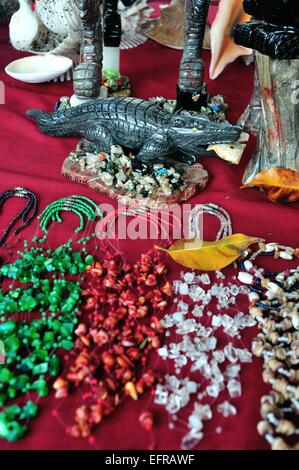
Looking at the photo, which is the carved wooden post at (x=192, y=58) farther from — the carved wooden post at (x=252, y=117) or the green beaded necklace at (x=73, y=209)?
the green beaded necklace at (x=73, y=209)

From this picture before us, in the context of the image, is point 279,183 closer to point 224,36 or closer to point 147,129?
point 147,129

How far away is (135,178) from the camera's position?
38.7 inches

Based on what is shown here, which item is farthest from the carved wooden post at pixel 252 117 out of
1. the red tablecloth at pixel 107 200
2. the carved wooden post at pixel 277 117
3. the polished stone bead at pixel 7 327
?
the polished stone bead at pixel 7 327

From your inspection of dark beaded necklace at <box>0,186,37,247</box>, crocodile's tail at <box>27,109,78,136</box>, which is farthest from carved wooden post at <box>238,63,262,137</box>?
dark beaded necklace at <box>0,186,37,247</box>

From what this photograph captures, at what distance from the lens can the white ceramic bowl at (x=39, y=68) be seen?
1.31 meters

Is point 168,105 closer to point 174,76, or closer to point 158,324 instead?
point 174,76

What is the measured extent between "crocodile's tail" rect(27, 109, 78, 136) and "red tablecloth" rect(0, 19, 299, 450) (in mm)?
24

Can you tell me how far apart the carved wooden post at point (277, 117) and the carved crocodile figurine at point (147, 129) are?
81 millimetres

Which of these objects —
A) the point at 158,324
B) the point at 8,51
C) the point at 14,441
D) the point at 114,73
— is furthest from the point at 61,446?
the point at 8,51

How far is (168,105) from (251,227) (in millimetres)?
454

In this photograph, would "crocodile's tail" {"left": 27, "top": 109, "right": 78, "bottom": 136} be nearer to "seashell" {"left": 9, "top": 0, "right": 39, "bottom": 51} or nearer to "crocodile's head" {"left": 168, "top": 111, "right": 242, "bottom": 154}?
"crocodile's head" {"left": 168, "top": 111, "right": 242, "bottom": 154}

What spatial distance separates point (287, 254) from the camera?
0.88 m

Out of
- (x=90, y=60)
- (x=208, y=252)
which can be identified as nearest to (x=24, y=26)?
(x=90, y=60)

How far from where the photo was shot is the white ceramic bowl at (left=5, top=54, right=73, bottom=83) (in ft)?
4.31
